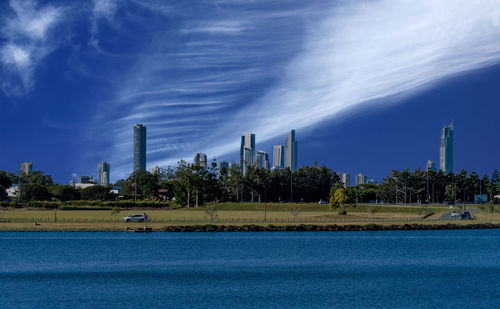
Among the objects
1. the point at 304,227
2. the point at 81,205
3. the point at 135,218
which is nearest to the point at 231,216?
the point at 135,218

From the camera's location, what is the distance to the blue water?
52.8 m

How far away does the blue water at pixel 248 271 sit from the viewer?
52.8m

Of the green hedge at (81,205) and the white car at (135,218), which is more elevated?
the green hedge at (81,205)

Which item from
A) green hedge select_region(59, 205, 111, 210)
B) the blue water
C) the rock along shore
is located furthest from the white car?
green hedge select_region(59, 205, 111, 210)

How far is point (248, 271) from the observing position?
2753 inches

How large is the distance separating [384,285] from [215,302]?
19455 mm

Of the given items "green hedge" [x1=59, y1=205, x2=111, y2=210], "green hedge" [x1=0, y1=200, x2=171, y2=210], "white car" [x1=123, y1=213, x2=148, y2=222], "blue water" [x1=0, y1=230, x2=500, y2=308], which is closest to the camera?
"blue water" [x1=0, y1=230, x2=500, y2=308]

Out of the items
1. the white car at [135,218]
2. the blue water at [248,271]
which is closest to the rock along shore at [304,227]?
the blue water at [248,271]

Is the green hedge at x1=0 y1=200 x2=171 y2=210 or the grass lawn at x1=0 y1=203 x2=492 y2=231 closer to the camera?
the grass lawn at x1=0 y1=203 x2=492 y2=231

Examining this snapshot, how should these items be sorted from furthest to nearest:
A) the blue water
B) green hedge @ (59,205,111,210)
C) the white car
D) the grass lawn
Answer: green hedge @ (59,205,111,210) < the white car < the grass lawn < the blue water

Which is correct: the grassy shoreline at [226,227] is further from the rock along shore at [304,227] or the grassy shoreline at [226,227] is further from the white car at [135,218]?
the white car at [135,218]

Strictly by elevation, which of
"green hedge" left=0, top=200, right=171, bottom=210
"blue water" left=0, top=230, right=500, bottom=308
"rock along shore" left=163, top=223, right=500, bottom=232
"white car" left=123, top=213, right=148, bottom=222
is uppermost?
"green hedge" left=0, top=200, right=171, bottom=210

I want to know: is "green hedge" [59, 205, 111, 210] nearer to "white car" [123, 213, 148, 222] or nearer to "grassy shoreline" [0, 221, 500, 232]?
"white car" [123, 213, 148, 222]

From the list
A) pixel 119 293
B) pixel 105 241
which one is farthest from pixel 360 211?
pixel 119 293
